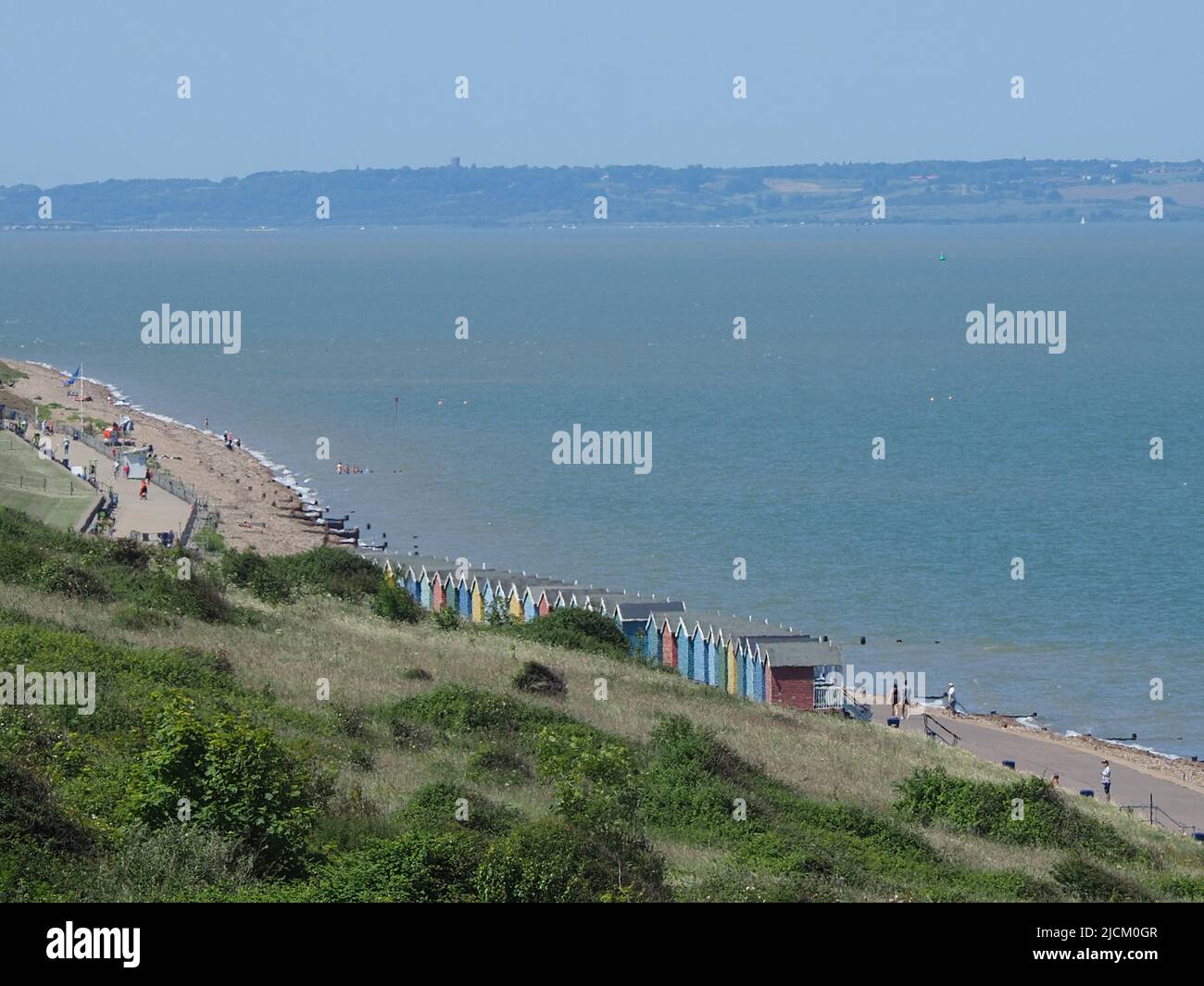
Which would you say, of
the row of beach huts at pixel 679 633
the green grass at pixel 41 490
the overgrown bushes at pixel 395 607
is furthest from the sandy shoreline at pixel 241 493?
the overgrown bushes at pixel 395 607

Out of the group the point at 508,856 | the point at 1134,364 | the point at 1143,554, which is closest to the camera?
the point at 508,856

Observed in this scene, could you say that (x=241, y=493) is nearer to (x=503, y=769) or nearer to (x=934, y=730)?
(x=934, y=730)

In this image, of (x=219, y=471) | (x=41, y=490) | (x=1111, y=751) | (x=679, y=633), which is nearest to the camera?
(x=1111, y=751)

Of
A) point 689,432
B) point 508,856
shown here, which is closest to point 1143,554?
point 689,432

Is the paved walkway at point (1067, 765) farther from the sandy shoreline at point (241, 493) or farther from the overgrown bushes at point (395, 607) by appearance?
the overgrown bushes at point (395, 607)

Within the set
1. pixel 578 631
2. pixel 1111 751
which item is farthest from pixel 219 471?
pixel 1111 751
